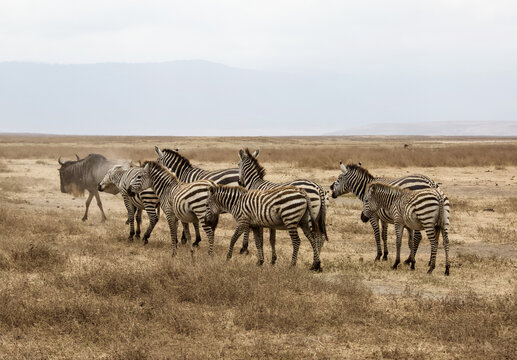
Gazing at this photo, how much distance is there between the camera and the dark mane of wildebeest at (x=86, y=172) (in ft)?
62.4

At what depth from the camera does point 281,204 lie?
10828 mm

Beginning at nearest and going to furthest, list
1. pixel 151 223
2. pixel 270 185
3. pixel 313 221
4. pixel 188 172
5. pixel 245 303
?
pixel 245 303
pixel 313 221
pixel 270 185
pixel 151 223
pixel 188 172

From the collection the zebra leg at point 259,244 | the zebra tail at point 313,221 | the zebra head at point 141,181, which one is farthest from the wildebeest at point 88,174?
the zebra tail at point 313,221

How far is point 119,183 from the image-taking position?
616 inches

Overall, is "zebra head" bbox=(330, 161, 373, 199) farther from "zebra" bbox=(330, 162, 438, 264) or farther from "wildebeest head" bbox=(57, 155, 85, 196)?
"wildebeest head" bbox=(57, 155, 85, 196)

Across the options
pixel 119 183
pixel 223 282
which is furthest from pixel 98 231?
pixel 223 282

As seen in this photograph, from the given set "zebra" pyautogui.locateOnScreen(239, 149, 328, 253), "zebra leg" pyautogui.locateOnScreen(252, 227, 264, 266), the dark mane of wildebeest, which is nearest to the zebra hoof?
"zebra" pyautogui.locateOnScreen(239, 149, 328, 253)

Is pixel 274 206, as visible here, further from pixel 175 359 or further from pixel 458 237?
pixel 458 237

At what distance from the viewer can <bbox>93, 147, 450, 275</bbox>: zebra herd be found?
432 inches

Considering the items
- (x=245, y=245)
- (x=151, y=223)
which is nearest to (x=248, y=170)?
(x=245, y=245)

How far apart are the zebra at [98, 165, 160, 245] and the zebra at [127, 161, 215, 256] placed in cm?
65

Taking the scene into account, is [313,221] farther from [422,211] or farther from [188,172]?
[188,172]

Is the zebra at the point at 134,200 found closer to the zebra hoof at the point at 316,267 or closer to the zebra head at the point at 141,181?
the zebra head at the point at 141,181

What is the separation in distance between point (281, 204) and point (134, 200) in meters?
5.03
